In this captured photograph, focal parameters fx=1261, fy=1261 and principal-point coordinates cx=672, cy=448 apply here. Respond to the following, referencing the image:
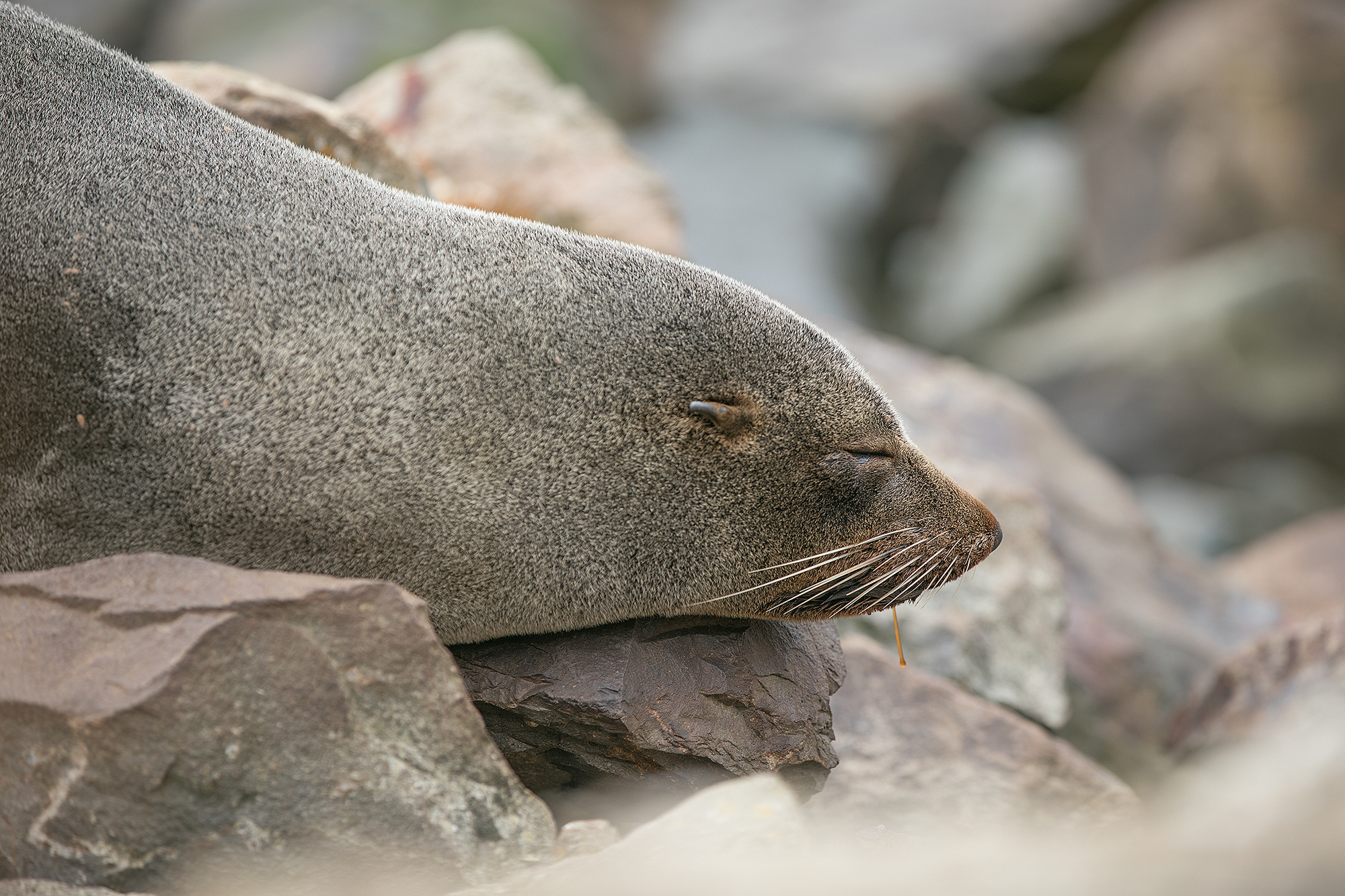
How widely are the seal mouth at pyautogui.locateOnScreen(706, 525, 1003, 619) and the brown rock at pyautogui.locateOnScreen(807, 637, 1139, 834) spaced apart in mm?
1210

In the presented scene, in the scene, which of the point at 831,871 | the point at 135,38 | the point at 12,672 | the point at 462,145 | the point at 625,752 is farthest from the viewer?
the point at 135,38

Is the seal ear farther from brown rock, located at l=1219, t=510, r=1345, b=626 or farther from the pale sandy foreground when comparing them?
brown rock, located at l=1219, t=510, r=1345, b=626

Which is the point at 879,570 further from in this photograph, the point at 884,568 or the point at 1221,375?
the point at 1221,375

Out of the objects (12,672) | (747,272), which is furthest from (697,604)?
(747,272)

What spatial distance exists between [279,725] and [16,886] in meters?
0.68

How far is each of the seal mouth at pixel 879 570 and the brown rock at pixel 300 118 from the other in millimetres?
2962

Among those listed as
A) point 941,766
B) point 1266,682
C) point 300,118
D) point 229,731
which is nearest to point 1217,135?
point 1266,682

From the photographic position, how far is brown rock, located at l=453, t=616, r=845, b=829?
417cm

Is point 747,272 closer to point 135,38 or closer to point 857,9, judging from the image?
point 135,38

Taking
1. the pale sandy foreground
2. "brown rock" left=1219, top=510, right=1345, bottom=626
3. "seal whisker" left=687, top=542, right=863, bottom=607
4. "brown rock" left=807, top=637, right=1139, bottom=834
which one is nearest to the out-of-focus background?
"brown rock" left=1219, top=510, right=1345, bottom=626

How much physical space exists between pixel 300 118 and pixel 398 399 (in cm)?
284

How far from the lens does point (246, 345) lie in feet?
12.7

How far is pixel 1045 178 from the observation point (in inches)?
890

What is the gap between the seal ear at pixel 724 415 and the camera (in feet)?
13.6
